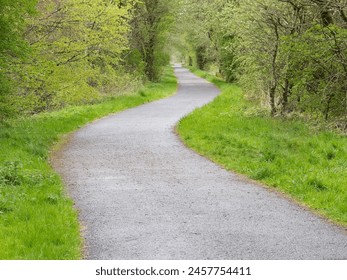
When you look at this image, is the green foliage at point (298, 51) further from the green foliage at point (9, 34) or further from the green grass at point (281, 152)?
the green foliage at point (9, 34)

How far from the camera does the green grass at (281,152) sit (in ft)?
28.2

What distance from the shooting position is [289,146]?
41.8 ft

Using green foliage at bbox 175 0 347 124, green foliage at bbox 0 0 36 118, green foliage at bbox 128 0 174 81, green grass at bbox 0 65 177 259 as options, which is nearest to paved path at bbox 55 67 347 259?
green grass at bbox 0 65 177 259

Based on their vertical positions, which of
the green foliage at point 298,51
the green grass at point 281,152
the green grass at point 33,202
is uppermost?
the green foliage at point 298,51

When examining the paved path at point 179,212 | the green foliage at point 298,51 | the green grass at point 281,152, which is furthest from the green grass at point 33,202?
the green foliage at point 298,51

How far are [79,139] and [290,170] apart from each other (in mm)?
7298

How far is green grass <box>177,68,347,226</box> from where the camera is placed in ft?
Answer: 28.2

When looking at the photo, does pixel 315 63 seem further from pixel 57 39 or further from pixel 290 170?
pixel 57 39

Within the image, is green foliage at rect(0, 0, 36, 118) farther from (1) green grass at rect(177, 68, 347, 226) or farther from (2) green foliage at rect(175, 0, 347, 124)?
(2) green foliage at rect(175, 0, 347, 124)

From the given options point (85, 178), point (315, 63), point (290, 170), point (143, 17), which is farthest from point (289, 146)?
point (143, 17)

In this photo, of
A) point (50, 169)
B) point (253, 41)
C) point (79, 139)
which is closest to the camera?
point (50, 169)

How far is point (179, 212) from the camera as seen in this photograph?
780 centimetres

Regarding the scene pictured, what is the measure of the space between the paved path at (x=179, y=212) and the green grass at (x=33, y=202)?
312mm

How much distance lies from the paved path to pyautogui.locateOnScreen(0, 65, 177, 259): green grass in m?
0.31
